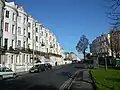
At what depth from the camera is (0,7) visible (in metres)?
50.4

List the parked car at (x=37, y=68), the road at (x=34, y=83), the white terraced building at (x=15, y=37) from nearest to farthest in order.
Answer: the road at (x=34, y=83) < the parked car at (x=37, y=68) < the white terraced building at (x=15, y=37)

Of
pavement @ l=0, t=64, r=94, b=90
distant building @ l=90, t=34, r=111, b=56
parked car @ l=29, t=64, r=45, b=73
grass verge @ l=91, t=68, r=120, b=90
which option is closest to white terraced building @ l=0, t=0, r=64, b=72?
parked car @ l=29, t=64, r=45, b=73

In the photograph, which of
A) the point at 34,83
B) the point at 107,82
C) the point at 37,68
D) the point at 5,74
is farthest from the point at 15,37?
the point at 107,82

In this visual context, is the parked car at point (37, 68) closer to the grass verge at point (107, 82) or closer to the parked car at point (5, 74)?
the parked car at point (5, 74)

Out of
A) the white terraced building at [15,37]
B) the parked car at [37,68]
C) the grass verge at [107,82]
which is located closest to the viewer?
the grass verge at [107,82]

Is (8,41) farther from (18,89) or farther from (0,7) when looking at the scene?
(18,89)

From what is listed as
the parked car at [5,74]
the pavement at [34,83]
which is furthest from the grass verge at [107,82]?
the parked car at [5,74]

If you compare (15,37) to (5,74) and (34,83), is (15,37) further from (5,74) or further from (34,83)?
(34,83)

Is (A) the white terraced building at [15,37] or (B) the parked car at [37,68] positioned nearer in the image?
(B) the parked car at [37,68]

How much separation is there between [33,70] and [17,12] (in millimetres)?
16568

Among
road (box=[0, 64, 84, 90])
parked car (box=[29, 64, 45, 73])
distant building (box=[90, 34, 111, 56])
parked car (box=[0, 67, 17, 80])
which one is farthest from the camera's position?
distant building (box=[90, 34, 111, 56])

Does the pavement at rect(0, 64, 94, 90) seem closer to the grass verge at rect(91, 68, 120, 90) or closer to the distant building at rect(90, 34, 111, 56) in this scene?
the grass verge at rect(91, 68, 120, 90)

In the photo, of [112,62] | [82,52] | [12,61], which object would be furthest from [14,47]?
[82,52]

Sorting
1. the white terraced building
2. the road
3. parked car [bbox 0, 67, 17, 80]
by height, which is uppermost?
the white terraced building
